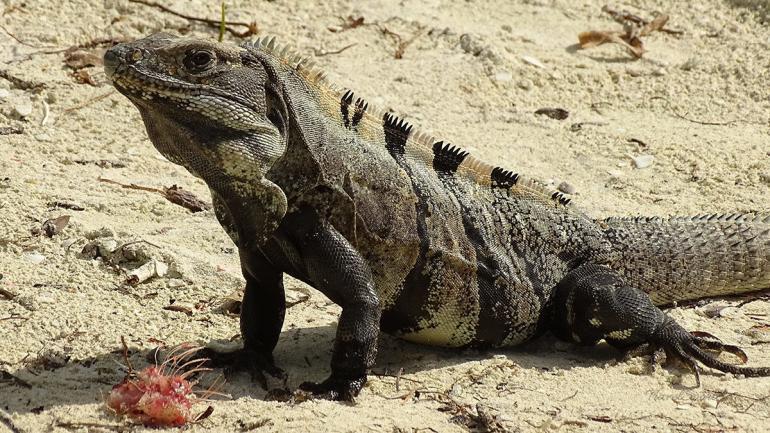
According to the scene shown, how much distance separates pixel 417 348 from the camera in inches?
280

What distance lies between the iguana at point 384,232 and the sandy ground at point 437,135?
0.83ft

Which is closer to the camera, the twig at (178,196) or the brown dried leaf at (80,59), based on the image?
the twig at (178,196)

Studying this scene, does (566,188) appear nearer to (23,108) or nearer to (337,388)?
(337,388)

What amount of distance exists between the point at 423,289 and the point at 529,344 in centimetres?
107

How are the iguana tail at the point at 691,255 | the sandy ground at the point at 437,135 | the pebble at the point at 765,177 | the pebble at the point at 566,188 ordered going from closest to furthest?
the sandy ground at the point at 437,135
the iguana tail at the point at 691,255
the pebble at the point at 566,188
the pebble at the point at 765,177

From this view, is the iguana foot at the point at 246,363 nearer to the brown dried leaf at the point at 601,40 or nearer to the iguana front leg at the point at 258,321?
the iguana front leg at the point at 258,321

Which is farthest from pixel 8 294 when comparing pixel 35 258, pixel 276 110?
pixel 276 110

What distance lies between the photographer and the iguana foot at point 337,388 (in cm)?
611

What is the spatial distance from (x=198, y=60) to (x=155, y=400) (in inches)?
69.1

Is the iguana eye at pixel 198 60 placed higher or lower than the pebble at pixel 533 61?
higher

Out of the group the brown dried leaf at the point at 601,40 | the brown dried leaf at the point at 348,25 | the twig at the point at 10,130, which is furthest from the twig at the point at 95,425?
the brown dried leaf at the point at 601,40

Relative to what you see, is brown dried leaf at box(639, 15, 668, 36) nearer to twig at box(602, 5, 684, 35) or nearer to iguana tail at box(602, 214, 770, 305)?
twig at box(602, 5, 684, 35)

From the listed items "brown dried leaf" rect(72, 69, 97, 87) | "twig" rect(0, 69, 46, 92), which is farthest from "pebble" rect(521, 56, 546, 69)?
"twig" rect(0, 69, 46, 92)

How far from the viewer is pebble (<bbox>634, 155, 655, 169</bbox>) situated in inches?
394
